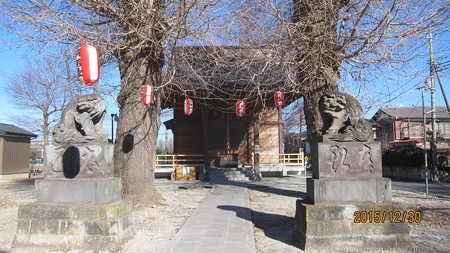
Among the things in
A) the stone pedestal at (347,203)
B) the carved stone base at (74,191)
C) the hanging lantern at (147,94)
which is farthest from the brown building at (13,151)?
the stone pedestal at (347,203)

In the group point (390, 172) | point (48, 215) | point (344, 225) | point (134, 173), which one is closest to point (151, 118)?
point (134, 173)

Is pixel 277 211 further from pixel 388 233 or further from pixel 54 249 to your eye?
pixel 54 249

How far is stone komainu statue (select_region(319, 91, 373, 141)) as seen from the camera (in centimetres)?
487

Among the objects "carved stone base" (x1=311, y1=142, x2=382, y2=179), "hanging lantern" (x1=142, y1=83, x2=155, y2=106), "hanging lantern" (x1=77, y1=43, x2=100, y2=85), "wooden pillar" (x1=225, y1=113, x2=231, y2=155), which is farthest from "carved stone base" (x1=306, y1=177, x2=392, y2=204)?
"wooden pillar" (x1=225, y1=113, x2=231, y2=155)

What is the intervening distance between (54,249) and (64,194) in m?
0.82

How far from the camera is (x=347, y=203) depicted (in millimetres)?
4695

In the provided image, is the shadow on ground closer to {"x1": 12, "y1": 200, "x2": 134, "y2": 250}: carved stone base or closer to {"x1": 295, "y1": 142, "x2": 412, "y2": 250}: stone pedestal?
{"x1": 295, "y1": 142, "x2": 412, "y2": 250}: stone pedestal

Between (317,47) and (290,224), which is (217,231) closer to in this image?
(290,224)

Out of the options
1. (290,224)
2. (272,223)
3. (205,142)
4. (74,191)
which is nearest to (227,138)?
(205,142)

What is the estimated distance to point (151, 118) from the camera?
27.9 ft

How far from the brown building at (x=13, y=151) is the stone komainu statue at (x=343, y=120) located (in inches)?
890

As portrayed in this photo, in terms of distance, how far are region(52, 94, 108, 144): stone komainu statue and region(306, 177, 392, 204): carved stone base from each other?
359cm

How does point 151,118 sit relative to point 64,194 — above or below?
above

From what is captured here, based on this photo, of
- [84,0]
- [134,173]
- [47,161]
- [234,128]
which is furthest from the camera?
[234,128]
